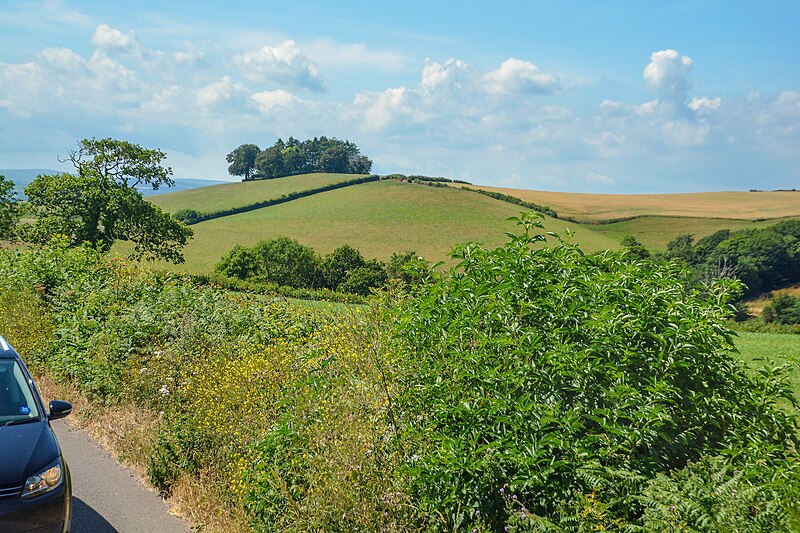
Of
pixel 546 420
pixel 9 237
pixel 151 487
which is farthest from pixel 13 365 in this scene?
pixel 9 237

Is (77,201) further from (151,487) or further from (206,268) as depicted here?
Answer: (151,487)

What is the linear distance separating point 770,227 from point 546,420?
75.6m

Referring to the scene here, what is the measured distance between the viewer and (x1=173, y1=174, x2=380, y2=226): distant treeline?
87.9m

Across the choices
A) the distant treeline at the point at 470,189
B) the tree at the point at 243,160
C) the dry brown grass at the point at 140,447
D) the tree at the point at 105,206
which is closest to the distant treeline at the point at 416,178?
the distant treeline at the point at 470,189

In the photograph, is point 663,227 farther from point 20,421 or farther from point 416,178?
point 20,421

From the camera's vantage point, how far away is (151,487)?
811 centimetres

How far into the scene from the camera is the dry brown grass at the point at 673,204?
281 ft

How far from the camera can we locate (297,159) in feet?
409

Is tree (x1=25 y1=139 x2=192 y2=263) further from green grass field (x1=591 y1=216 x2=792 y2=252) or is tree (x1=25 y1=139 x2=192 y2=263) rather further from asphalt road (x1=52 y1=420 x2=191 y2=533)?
green grass field (x1=591 y1=216 x2=792 y2=252)

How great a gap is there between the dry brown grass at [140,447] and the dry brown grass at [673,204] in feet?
277

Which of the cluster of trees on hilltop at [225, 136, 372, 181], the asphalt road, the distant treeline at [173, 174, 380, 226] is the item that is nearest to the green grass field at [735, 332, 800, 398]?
the asphalt road

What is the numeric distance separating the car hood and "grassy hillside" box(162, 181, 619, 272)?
55.8 m

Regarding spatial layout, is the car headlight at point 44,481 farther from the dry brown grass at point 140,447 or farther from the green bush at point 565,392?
the green bush at point 565,392

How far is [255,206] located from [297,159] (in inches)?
1279
